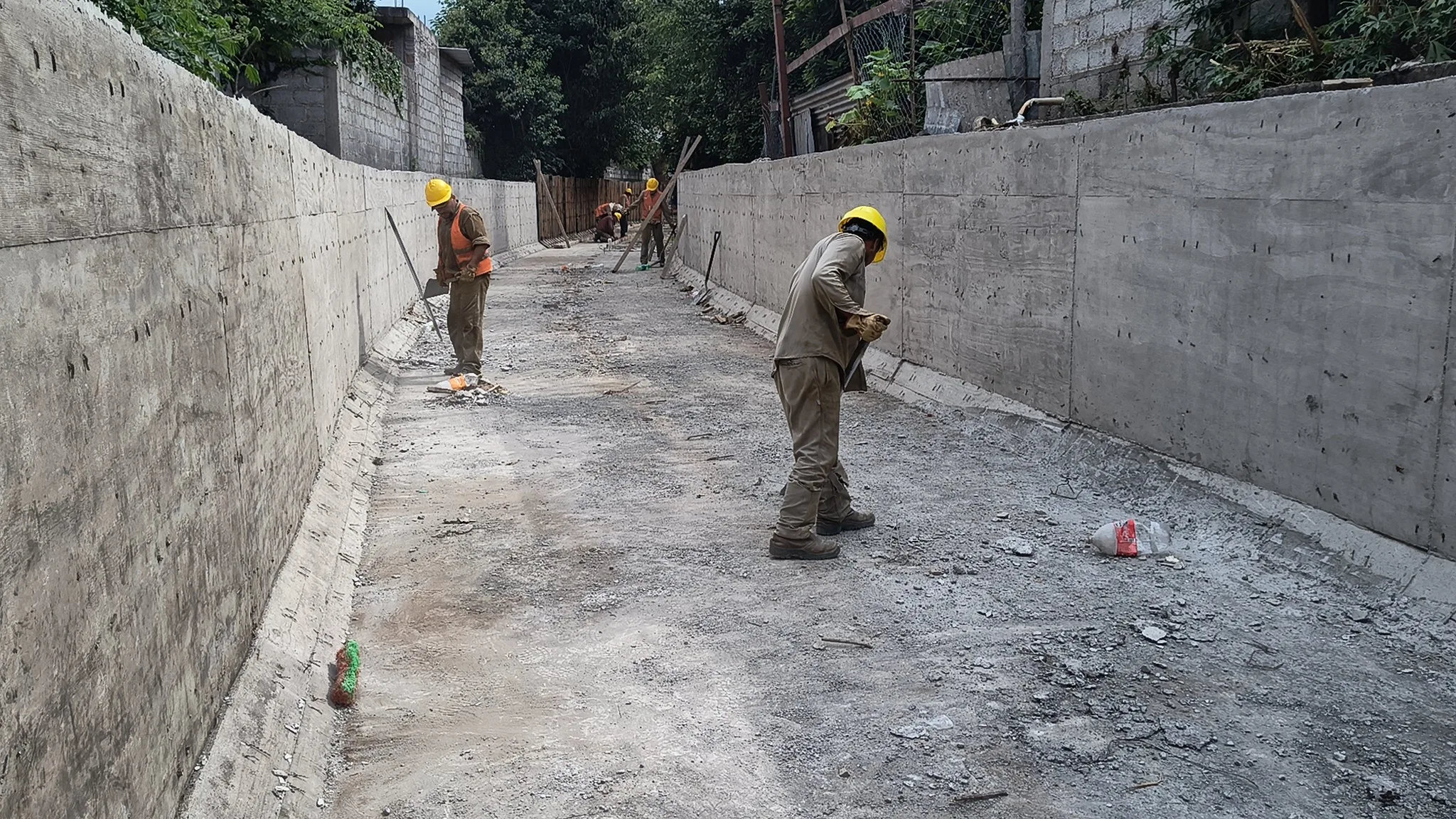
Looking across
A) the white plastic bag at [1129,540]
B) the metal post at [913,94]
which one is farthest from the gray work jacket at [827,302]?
the metal post at [913,94]

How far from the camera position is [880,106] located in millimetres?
14109

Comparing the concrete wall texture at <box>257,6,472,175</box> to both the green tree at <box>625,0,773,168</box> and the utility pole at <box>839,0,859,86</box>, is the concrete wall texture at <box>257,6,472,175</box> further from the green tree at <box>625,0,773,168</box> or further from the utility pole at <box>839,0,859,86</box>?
the utility pole at <box>839,0,859,86</box>

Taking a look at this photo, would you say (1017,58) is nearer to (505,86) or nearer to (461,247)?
(461,247)

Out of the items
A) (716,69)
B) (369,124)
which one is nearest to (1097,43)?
(369,124)

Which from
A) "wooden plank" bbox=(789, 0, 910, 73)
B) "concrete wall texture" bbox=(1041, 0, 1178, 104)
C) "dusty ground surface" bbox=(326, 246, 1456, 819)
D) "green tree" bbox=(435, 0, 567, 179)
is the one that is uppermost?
"green tree" bbox=(435, 0, 567, 179)

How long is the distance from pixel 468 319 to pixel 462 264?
521mm

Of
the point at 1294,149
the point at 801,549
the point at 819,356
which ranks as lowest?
the point at 801,549

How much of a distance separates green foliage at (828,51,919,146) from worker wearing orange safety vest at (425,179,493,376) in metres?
5.18

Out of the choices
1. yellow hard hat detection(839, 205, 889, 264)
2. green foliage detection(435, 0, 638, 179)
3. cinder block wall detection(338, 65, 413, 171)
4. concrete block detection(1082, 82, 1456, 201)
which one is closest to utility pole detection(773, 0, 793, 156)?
cinder block wall detection(338, 65, 413, 171)

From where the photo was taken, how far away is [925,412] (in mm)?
9391

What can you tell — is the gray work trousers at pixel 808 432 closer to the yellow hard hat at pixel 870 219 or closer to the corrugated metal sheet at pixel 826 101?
the yellow hard hat at pixel 870 219

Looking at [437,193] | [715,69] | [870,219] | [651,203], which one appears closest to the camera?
[870,219]

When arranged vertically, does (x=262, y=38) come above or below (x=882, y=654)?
above

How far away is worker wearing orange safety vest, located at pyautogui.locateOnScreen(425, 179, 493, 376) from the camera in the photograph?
10992 millimetres
